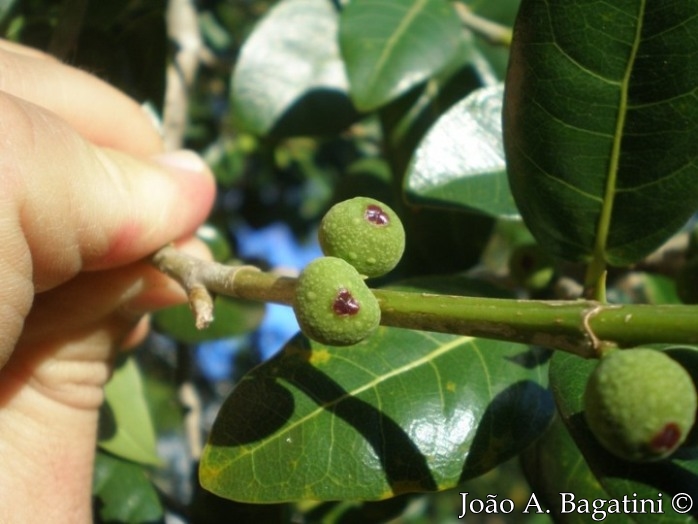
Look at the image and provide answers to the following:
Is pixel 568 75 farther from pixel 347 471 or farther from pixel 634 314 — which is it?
pixel 347 471

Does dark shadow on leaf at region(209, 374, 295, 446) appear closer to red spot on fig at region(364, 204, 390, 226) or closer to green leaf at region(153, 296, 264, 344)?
red spot on fig at region(364, 204, 390, 226)

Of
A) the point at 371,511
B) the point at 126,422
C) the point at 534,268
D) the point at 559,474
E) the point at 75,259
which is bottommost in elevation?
the point at 371,511

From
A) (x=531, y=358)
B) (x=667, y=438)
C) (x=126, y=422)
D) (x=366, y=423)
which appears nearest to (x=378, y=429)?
(x=366, y=423)

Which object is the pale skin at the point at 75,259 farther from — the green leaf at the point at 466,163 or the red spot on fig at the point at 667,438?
the red spot on fig at the point at 667,438

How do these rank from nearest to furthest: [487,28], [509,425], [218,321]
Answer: [509,425], [487,28], [218,321]

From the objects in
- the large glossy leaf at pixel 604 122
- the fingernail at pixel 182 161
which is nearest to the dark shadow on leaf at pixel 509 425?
the large glossy leaf at pixel 604 122

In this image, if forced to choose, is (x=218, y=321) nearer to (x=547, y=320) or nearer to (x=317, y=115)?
(x=317, y=115)

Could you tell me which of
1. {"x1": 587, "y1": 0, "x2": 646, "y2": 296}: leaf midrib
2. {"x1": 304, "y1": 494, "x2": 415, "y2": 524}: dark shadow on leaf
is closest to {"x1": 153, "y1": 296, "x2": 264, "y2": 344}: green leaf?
{"x1": 304, "y1": 494, "x2": 415, "y2": 524}: dark shadow on leaf
